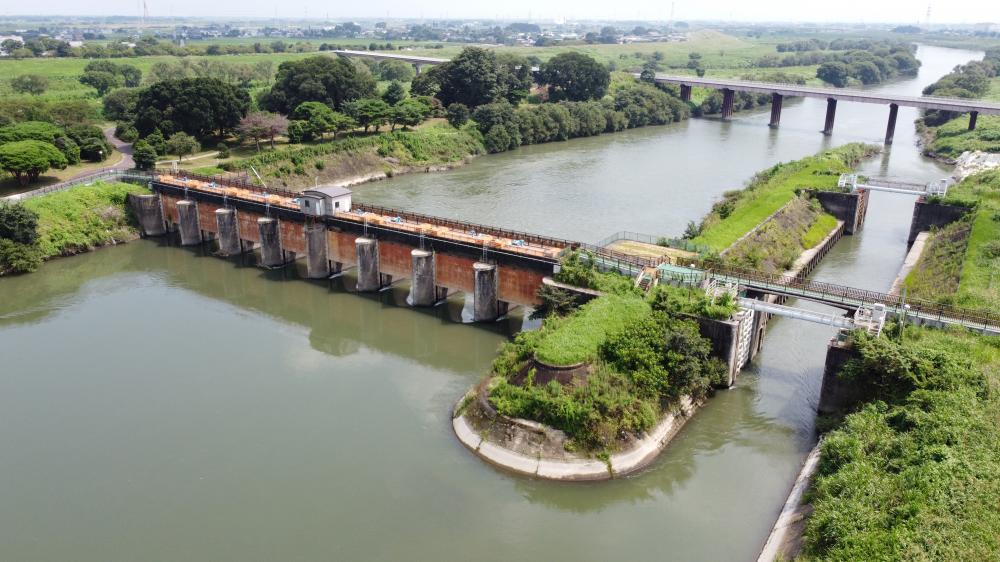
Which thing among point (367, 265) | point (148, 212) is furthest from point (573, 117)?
point (367, 265)

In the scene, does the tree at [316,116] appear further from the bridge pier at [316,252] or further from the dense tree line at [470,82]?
the bridge pier at [316,252]

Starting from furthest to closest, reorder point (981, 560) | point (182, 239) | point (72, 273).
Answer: point (182, 239)
point (72, 273)
point (981, 560)

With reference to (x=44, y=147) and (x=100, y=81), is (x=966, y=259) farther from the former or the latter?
(x=100, y=81)

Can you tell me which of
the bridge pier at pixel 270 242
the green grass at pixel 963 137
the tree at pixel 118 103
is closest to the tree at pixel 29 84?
the tree at pixel 118 103

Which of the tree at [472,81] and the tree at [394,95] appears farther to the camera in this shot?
the tree at [472,81]

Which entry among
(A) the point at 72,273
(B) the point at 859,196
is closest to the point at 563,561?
(A) the point at 72,273

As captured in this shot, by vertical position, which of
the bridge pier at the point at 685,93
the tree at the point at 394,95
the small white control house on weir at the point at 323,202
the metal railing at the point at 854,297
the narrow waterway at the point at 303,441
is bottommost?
the narrow waterway at the point at 303,441

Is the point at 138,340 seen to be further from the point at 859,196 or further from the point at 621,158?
the point at 621,158
